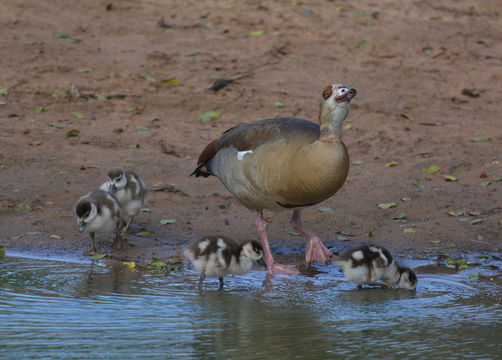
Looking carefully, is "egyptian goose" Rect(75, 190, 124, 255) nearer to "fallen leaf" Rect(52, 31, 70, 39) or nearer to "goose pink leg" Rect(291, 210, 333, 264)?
"goose pink leg" Rect(291, 210, 333, 264)

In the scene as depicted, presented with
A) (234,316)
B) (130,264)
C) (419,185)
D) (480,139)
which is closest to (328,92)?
(234,316)

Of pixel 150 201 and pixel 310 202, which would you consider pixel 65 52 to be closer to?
pixel 150 201

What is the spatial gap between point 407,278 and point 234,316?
1609mm

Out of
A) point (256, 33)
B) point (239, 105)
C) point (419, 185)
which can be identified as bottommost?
point (419, 185)

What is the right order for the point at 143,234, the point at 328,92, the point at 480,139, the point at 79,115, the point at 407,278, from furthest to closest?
the point at 79,115 < the point at 480,139 < the point at 143,234 < the point at 328,92 < the point at 407,278

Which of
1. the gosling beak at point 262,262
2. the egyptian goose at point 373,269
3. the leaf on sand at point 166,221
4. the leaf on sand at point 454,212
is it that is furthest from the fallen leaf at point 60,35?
the egyptian goose at point 373,269

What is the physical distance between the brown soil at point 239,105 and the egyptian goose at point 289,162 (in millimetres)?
954

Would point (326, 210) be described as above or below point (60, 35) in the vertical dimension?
below

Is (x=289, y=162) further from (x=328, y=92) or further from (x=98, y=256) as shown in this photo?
(x=98, y=256)

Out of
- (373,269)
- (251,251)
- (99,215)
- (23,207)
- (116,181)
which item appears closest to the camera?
(373,269)

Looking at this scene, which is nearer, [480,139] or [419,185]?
[419,185]

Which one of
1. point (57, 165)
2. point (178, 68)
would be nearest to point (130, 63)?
point (178, 68)

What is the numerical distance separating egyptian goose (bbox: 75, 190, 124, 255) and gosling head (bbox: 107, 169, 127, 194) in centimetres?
16

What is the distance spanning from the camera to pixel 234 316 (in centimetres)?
670
